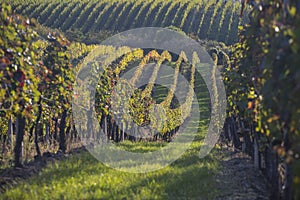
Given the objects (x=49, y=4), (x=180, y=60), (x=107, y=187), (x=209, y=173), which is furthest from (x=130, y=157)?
(x=49, y=4)

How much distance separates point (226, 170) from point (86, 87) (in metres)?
5.80

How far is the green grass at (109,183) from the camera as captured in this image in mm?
6656

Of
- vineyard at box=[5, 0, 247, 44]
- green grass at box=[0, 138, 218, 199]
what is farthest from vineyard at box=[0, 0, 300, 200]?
vineyard at box=[5, 0, 247, 44]

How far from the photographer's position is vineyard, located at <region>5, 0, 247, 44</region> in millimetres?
58812

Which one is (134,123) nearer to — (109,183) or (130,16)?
(109,183)

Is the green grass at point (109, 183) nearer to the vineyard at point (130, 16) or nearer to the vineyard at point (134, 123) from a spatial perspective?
the vineyard at point (134, 123)

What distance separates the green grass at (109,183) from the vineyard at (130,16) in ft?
156

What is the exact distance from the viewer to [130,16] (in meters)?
61.6

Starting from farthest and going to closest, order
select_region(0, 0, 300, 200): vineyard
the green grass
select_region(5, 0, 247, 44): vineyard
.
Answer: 1. select_region(5, 0, 247, 44): vineyard
2. the green grass
3. select_region(0, 0, 300, 200): vineyard

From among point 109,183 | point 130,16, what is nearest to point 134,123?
point 109,183

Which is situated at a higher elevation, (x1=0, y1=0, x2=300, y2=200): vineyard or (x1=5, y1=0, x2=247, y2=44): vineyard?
(x1=5, y1=0, x2=247, y2=44): vineyard

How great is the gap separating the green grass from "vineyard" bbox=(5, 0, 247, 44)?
47.7 m

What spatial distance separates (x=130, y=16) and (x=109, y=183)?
55.3 metres

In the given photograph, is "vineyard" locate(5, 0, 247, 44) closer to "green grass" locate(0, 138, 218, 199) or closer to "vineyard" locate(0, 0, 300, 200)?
"vineyard" locate(0, 0, 300, 200)
